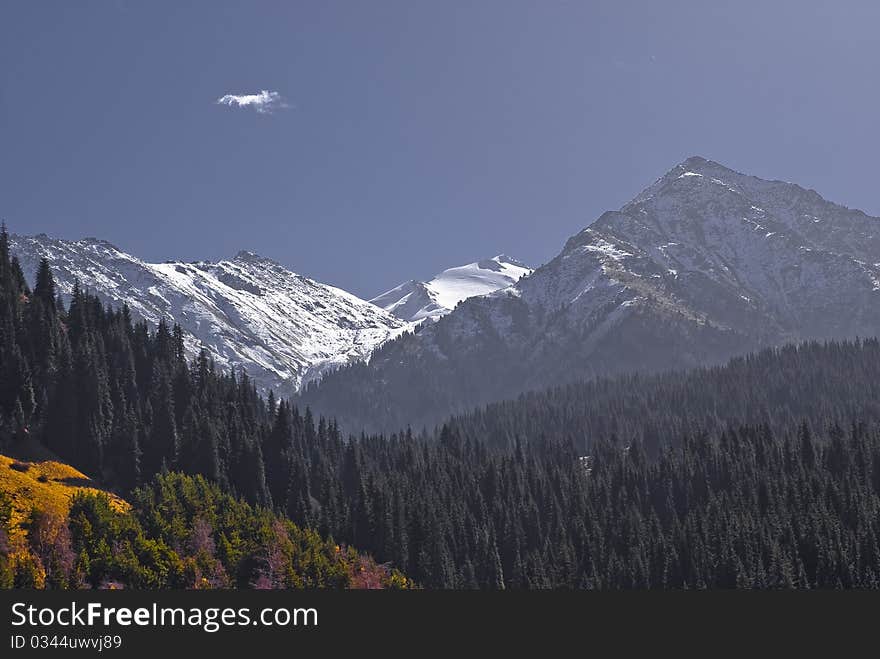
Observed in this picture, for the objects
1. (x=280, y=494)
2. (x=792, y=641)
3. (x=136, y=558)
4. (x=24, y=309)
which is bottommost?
(x=792, y=641)

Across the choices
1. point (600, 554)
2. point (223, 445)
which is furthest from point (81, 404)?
point (600, 554)

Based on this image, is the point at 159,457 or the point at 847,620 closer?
the point at 847,620

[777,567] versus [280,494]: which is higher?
[280,494]

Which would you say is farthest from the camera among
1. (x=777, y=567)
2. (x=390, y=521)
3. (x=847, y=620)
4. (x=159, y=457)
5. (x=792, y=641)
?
(x=390, y=521)

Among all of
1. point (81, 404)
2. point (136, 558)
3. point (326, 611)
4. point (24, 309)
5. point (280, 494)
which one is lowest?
point (326, 611)

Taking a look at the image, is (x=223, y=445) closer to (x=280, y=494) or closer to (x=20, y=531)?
(x=280, y=494)

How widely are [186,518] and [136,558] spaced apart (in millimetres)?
22261

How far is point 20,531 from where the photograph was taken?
113m

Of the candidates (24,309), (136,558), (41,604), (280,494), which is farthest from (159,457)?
(41,604)

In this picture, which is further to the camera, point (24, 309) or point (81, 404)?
point (24, 309)

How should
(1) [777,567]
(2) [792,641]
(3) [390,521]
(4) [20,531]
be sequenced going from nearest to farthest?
(2) [792,641] < (4) [20,531] < (1) [777,567] < (3) [390,521]

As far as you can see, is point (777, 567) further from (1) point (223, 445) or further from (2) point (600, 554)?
(1) point (223, 445)

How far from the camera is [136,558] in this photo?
120 meters

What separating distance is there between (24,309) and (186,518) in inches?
2864
